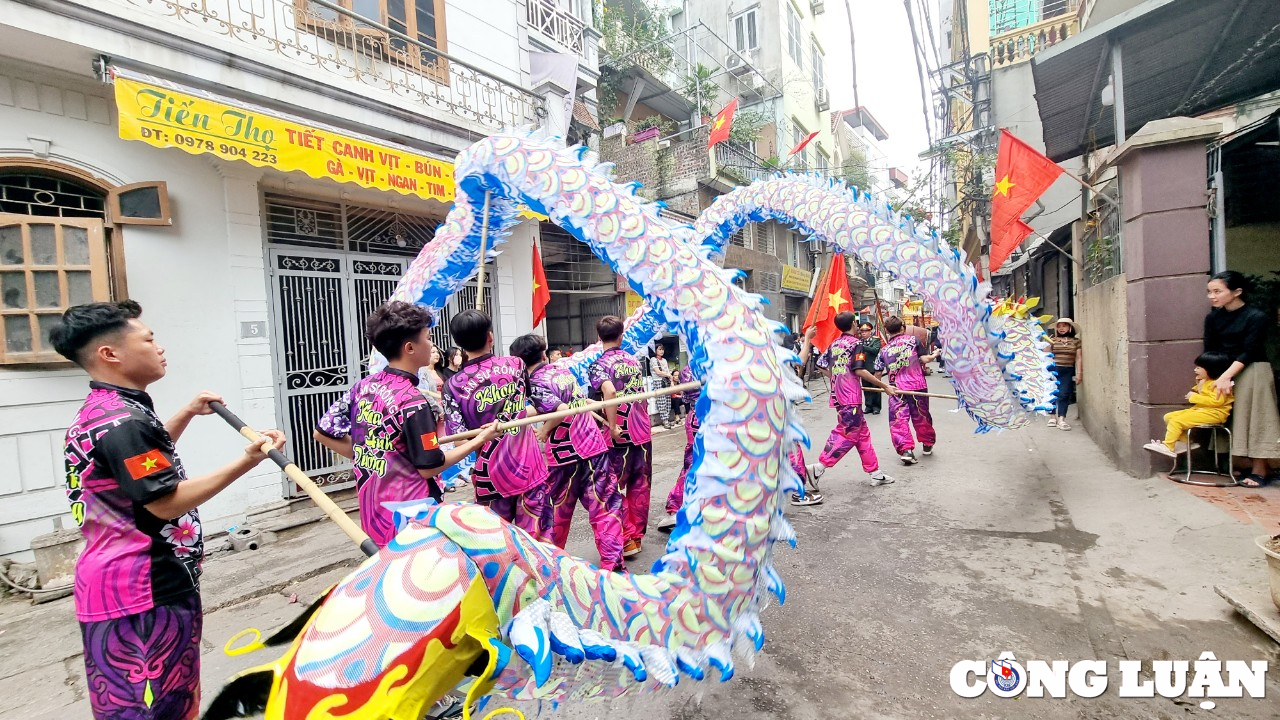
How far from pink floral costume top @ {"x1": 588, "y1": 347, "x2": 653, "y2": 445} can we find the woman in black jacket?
404 centimetres

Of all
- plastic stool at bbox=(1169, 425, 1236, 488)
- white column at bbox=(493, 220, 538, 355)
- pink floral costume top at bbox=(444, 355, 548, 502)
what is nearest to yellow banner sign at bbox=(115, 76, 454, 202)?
white column at bbox=(493, 220, 538, 355)

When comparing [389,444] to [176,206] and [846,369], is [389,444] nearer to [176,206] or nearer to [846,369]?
[176,206]

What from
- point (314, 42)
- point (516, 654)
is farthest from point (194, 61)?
point (516, 654)

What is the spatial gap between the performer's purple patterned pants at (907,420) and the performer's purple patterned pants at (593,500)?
3427mm

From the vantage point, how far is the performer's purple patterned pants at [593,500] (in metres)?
3.47

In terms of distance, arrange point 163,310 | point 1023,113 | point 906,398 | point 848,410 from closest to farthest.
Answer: point 163,310 < point 848,410 < point 906,398 < point 1023,113

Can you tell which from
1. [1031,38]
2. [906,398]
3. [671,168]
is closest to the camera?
[906,398]

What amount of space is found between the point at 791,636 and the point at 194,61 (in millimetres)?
5908

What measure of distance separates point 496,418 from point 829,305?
422cm

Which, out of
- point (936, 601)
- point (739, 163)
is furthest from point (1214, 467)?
point (739, 163)

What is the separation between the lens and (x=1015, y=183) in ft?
21.6

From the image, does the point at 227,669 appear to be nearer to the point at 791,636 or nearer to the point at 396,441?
the point at 396,441

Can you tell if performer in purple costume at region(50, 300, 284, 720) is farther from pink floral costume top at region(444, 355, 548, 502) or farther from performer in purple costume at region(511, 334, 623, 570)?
performer in purple costume at region(511, 334, 623, 570)

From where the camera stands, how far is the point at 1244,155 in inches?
226
